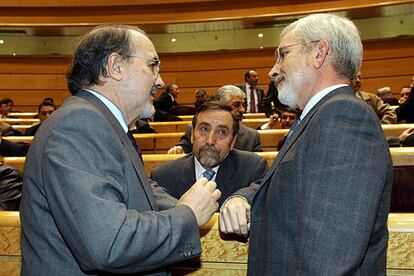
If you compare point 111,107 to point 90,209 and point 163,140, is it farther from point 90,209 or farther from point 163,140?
point 163,140

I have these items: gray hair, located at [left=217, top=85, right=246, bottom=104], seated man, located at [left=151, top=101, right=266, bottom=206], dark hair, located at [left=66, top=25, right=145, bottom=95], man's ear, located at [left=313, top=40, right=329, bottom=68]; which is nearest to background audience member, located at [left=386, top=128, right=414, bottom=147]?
seated man, located at [left=151, top=101, right=266, bottom=206]

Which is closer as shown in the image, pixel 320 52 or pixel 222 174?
pixel 320 52

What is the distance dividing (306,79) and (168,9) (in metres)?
10.4

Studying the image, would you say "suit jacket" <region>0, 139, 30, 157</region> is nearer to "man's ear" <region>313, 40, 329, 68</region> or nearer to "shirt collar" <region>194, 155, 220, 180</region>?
"shirt collar" <region>194, 155, 220, 180</region>

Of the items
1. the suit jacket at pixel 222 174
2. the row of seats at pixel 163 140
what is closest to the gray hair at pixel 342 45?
the suit jacket at pixel 222 174

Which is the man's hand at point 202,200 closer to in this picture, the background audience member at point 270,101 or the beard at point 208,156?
the beard at point 208,156

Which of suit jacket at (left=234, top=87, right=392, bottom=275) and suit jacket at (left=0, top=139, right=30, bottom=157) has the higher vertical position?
suit jacket at (left=234, top=87, right=392, bottom=275)

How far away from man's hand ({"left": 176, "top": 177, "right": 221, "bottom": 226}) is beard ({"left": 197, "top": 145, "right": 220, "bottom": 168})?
1.34 meters

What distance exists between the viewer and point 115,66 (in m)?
1.47

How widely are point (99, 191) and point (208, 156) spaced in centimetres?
167

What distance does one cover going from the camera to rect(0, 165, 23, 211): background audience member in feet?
9.56

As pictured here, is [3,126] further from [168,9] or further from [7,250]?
[168,9]

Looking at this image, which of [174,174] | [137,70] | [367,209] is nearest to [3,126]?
[174,174]

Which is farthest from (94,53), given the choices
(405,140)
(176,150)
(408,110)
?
(408,110)
